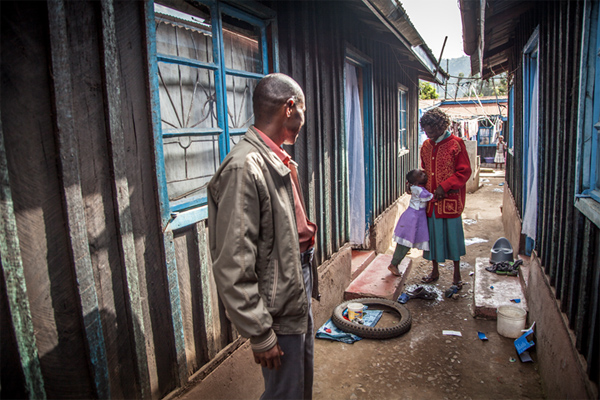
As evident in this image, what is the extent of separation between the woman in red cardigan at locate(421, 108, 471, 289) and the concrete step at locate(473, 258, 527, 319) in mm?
436

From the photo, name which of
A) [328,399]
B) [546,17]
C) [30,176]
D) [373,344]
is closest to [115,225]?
[30,176]

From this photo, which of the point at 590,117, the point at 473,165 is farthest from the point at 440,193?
the point at 473,165

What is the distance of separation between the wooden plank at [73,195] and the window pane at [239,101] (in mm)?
1312

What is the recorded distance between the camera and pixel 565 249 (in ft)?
9.16

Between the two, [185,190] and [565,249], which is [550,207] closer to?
[565,249]

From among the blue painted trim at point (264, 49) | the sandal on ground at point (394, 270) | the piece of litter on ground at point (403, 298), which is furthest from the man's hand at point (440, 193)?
the blue painted trim at point (264, 49)

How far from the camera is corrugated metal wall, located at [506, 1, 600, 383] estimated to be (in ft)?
7.39

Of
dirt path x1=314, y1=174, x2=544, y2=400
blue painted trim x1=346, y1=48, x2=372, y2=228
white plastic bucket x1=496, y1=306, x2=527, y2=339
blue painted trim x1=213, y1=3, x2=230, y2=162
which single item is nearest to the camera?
blue painted trim x1=213, y1=3, x2=230, y2=162

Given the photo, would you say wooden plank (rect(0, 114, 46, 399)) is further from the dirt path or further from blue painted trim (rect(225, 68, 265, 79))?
the dirt path

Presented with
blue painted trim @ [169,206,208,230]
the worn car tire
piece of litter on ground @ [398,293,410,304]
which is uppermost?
blue painted trim @ [169,206,208,230]

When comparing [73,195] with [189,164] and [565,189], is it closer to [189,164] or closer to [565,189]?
[189,164]

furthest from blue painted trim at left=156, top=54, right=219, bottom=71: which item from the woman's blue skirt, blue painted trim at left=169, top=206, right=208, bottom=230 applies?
→ the woman's blue skirt

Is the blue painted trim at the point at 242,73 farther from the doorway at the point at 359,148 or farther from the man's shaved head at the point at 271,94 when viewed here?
the doorway at the point at 359,148

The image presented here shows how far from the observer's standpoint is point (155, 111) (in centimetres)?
218
